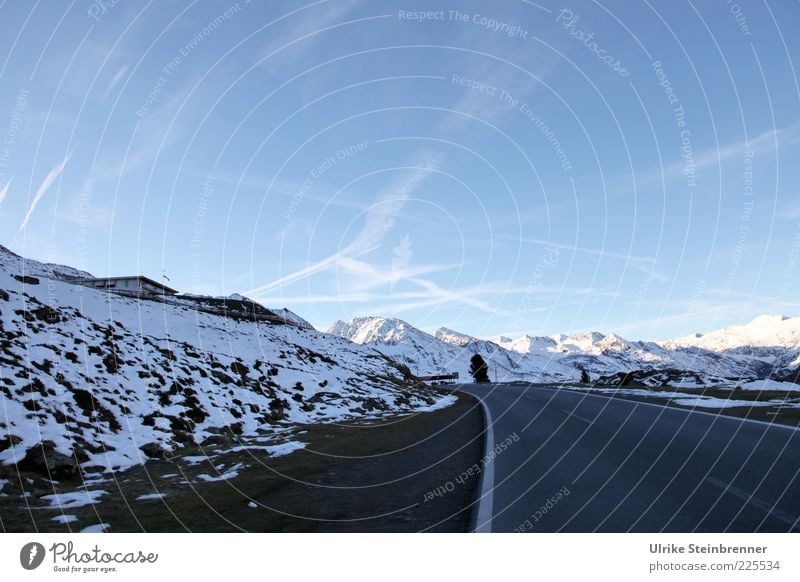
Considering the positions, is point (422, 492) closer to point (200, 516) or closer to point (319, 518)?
point (319, 518)

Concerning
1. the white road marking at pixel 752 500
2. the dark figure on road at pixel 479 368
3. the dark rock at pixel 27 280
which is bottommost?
the dark figure on road at pixel 479 368

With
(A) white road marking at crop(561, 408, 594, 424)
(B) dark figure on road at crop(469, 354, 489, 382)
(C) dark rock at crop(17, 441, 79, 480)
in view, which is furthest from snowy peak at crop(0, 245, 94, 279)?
(B) dark figure on road at crop(469, 354, 489, 382)

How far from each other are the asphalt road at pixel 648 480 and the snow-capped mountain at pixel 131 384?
917 cm

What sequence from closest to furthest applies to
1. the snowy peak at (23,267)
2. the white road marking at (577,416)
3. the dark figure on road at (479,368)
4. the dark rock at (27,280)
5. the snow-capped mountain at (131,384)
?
the snow-capped mountain at (131,384), the white road marking at (577,416), the dark rock at (27,280), the snowy peak at (23,267), the dark figure on road at (479,368)

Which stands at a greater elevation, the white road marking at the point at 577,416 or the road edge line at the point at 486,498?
the road edge line at the point at 486,498

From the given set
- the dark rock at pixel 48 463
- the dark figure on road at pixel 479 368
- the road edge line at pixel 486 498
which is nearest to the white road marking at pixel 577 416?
the road edge line at pixel 486 498

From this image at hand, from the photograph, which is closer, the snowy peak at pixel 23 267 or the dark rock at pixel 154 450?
the dark rock at pixel 154 450

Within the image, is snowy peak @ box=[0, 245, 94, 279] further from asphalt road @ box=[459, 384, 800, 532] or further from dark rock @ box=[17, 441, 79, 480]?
asphalt road @ box=[459, 384, 800, 532]

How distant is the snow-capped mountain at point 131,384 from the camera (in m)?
10.8

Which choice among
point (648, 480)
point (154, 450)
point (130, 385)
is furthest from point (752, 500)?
point (130, 385)

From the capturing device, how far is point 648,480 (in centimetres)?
704

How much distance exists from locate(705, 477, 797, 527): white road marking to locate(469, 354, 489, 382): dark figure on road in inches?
2874

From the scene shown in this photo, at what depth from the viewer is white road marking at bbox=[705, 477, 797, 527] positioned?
201 inches

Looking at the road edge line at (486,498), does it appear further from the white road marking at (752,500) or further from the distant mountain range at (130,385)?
the distant mountain range at (130,385)
